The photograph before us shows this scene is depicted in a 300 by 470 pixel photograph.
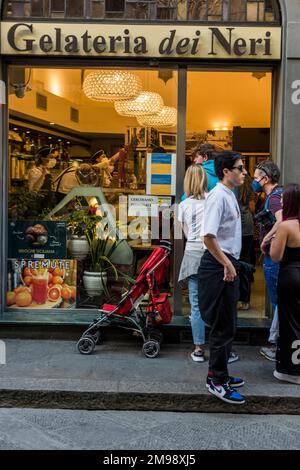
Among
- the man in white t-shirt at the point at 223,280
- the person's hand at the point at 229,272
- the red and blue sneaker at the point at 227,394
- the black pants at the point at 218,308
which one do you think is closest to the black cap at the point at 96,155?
the man in white t-shirt at the point at 223,280

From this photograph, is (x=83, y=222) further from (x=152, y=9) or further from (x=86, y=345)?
(x=152, y=9)

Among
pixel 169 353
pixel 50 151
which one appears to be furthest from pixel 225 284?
pixel 50 151

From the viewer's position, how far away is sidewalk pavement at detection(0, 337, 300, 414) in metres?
5.03

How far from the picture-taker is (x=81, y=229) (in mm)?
7285

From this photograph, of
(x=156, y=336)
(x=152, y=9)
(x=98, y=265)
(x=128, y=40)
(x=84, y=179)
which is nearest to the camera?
(x=156, y=336)

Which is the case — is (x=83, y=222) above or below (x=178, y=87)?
below

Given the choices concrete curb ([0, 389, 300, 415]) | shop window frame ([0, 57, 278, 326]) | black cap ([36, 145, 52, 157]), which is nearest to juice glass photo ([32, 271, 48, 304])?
shop window frame ([0, 57, 278, 326])

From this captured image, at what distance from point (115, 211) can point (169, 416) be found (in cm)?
316

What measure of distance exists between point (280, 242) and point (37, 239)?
3.20m

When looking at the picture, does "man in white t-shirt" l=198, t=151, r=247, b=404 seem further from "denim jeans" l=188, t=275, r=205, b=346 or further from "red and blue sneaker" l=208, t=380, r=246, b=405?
"denim jeans" l=188, t=275, r=205, b=346

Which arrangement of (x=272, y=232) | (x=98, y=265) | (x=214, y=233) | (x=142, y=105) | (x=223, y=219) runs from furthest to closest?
(x=142, y=105) < (x=98, y=265) < (x=272, y=232) < (x=223, y=219) < (x=214, y=233)

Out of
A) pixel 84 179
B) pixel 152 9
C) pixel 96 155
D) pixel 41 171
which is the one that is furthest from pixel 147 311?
pixel 152 9

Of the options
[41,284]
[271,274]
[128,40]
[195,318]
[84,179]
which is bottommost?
[195,318]

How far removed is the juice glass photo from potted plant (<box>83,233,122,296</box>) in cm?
48
